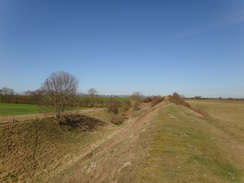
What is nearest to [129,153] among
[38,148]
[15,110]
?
[38,148]

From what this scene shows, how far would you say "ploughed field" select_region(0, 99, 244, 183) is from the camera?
6.26 meters

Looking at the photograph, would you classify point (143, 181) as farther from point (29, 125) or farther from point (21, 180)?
point (29, 125)

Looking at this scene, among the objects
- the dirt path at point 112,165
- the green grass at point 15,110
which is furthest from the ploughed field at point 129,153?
the green grass at point 15,110

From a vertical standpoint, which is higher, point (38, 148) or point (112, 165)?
point (112, 165)

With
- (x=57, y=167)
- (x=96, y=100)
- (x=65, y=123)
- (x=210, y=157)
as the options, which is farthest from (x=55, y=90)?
(x=96, y=100)

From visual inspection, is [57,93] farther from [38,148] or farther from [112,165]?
[112,165]

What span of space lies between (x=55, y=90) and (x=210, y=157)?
27.6m

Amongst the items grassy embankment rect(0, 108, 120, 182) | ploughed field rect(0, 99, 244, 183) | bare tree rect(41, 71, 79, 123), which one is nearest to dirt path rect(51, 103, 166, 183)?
ploughed field rect(0, 99, 244, 183)

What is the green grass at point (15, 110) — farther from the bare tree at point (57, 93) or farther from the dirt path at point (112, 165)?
the dirt path at point (112, 165)

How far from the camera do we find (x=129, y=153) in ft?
30.5

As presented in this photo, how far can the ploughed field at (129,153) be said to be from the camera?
6.26m

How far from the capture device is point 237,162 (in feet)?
26.4

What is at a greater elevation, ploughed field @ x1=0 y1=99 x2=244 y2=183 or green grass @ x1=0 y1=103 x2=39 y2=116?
green grass @ x1=0 y1=103 x2=39 y2=116

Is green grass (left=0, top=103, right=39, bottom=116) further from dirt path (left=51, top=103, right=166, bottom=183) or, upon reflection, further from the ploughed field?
dirt path (left=51, top=103, right=166, bottom=183)
